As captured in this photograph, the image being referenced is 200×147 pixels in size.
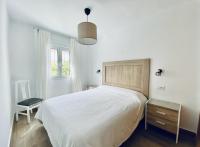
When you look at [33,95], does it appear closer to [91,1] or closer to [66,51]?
[66,51]

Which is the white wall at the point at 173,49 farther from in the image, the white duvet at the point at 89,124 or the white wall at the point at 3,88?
the white wall at the point at 3,88

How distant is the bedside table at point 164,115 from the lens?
1848 mm

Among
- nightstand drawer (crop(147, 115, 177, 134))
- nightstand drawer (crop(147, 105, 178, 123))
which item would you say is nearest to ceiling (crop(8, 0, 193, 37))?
nightstand drawer (crop(147, 105, 178, 123))

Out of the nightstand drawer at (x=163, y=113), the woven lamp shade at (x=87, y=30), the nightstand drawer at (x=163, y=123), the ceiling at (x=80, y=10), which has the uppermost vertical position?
the ceiling at (x=80, y=10)

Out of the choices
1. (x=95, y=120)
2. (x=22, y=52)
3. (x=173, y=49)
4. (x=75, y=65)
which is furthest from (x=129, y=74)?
(x=22, y=52)

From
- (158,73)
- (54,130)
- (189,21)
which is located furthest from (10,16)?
(189,21)

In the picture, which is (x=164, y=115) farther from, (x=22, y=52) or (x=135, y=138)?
(x=22, y=52)

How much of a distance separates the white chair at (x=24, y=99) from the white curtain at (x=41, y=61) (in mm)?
266

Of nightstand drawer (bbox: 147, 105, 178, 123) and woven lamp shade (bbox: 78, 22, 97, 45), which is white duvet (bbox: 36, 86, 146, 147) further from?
woven lamp shade (bbox: 78, 22, 97, 45)

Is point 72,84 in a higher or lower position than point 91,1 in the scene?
lower

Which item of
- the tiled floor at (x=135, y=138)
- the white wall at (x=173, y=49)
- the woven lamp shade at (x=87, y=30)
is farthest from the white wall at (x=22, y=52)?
the white wall at (x=173, y=49)

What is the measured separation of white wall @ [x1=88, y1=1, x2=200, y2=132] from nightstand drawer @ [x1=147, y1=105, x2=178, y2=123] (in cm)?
39

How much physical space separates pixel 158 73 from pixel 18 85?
347cm

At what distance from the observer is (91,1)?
1.92 metres
